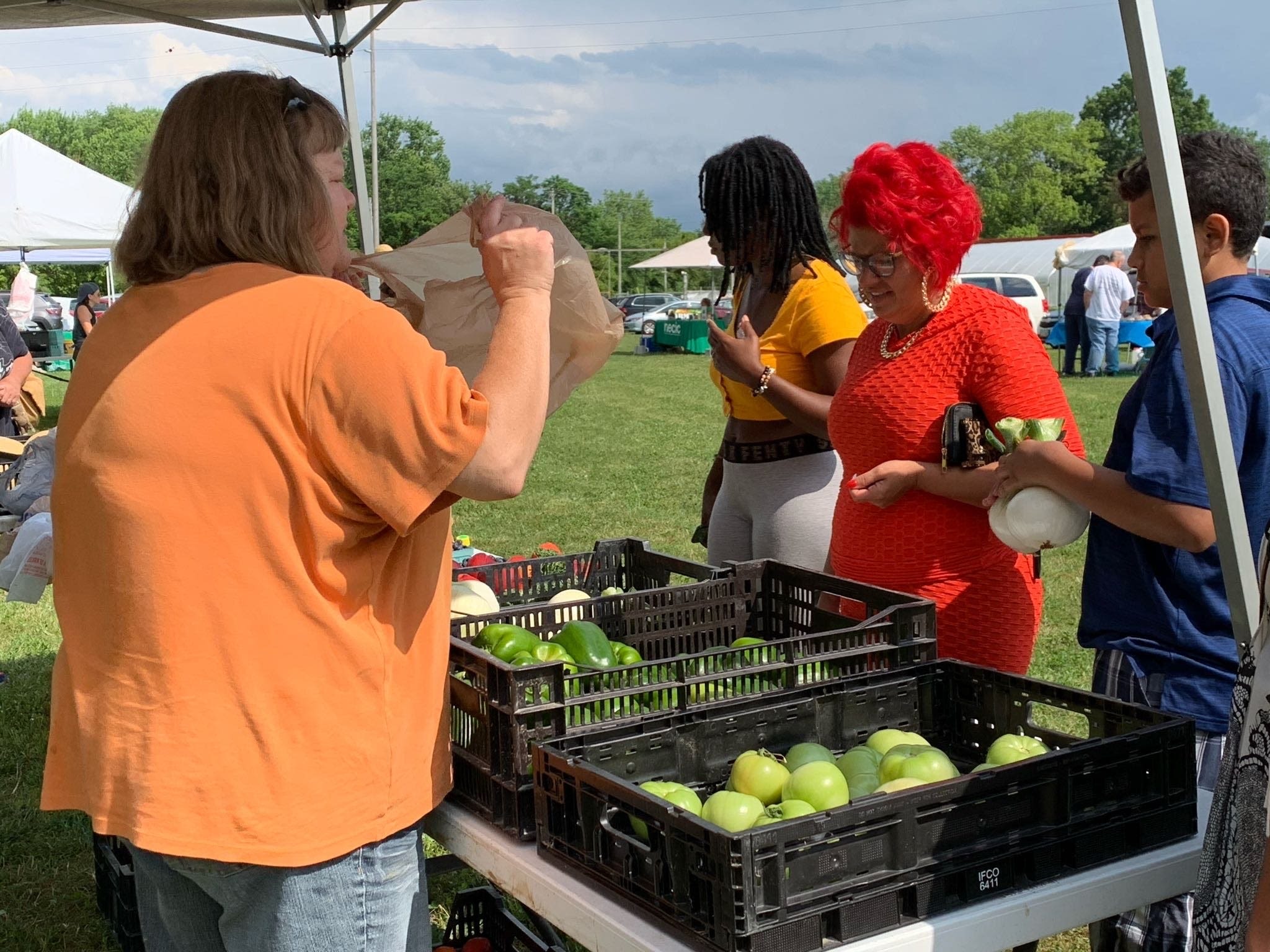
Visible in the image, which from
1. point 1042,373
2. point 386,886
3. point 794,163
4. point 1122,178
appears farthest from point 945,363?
point 386,886

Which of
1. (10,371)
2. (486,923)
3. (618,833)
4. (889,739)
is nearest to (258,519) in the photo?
(618,833)

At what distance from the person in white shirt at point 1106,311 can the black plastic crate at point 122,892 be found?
15.4 m

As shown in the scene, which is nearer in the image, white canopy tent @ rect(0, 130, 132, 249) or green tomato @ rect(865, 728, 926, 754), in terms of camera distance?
green tomato @ rect(865, 728, 926, 754)

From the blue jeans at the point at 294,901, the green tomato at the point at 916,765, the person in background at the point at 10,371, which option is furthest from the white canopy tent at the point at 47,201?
the green tomato at the point at 916,765

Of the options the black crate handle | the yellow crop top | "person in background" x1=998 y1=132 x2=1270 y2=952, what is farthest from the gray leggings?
→ the black crate handle

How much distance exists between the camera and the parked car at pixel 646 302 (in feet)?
141

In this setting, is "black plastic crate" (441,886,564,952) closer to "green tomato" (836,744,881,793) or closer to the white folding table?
the white folding table

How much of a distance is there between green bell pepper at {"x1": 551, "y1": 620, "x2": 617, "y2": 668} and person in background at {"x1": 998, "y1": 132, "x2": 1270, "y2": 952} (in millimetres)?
771

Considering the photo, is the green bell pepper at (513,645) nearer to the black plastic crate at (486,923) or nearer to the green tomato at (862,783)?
the green tomato at (862,783)

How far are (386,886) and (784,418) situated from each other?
1.85 metres

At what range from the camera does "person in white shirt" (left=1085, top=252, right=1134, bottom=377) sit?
16.2 metres

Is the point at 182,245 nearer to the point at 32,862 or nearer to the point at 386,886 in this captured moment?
the point at 386,886

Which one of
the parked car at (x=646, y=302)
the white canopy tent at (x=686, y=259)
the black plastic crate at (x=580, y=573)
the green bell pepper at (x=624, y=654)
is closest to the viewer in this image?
the green bell pepper at (x=624, y=654)

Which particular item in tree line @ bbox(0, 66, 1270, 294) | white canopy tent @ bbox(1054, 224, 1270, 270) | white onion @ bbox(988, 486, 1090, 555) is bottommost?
white onion @ bbox(988, 486, 1090, 555)
